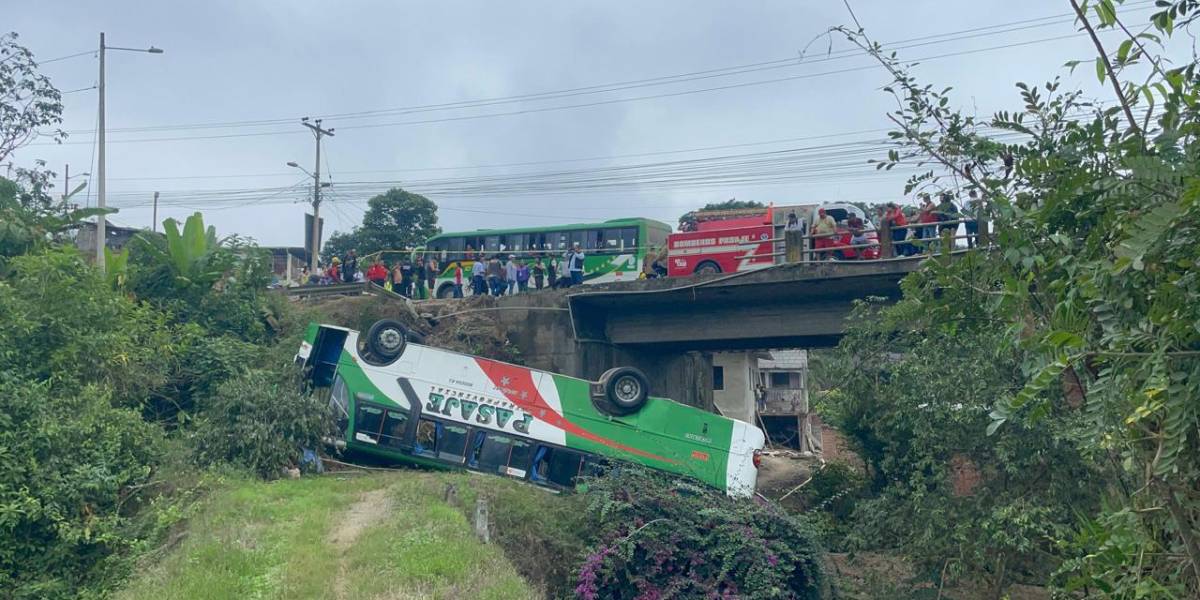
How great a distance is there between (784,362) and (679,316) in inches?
993

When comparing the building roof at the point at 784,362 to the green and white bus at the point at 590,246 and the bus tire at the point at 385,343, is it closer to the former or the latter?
the green and white bus at the point at 590,246

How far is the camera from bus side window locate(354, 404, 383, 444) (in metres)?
17.9

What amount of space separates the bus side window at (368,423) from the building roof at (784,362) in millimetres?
31858

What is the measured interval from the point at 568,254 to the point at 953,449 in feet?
52.4

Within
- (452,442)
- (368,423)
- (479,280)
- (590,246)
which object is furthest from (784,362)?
(368,423)

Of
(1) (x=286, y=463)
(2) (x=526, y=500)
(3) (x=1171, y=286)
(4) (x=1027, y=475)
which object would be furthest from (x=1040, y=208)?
(1) (x=286, y=463)

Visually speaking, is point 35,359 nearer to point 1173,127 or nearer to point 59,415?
point 59,415

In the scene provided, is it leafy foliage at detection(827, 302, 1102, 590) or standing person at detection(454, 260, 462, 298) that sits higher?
standing person at detection(454, 260, 462, 298)

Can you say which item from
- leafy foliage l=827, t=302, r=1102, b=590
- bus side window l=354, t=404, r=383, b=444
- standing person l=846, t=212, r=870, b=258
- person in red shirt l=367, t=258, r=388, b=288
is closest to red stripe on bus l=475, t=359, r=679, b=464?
bus side window l=354, t=404, r=383, b=444

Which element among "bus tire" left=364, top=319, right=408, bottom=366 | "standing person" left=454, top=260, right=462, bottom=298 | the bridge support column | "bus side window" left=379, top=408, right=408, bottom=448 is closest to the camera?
"bus side window" left=379, top=408, right=408, bottom=448

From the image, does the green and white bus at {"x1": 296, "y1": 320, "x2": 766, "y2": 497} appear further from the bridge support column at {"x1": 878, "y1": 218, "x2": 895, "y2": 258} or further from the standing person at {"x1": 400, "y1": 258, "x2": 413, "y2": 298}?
the standing person at {"x1": 400, "y1": 258, "x2": 413, "y2": 298}

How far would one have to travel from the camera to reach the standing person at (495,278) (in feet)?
92.9

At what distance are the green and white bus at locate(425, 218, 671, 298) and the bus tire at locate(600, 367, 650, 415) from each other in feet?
44.2

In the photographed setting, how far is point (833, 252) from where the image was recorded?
2286cm
